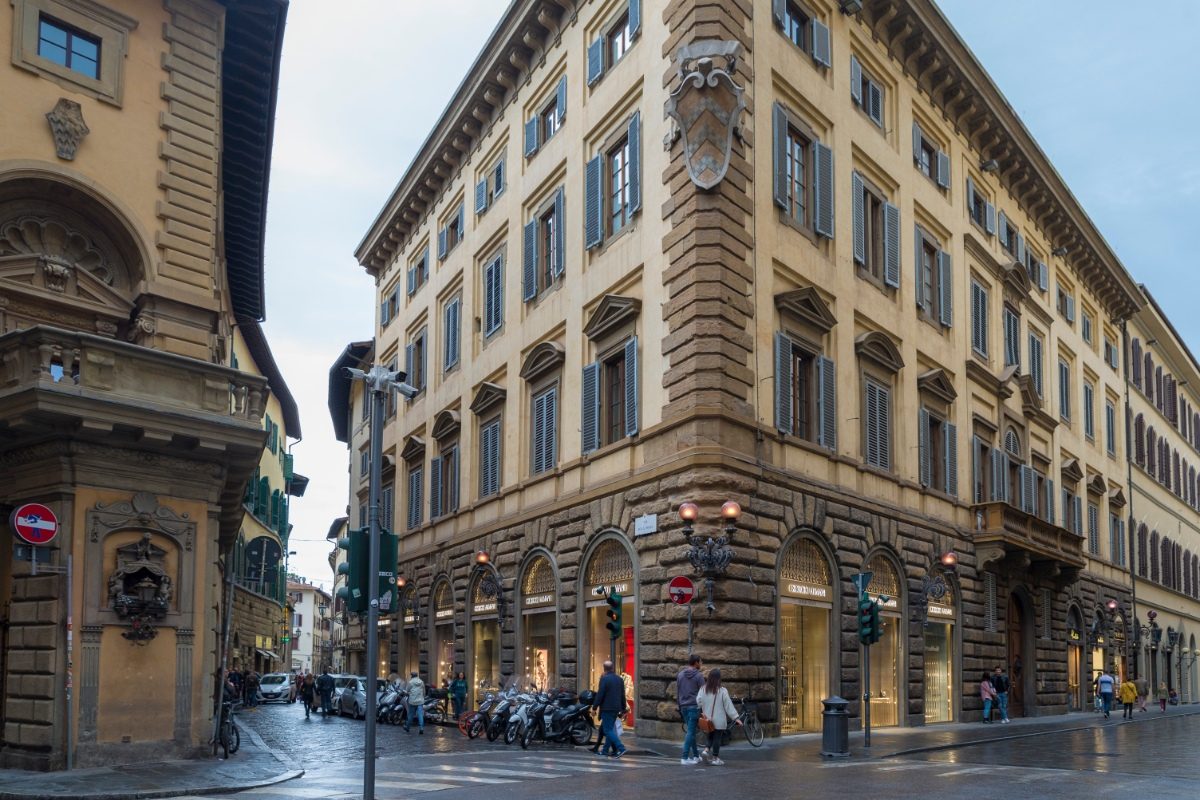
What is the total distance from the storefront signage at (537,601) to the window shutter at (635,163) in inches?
348

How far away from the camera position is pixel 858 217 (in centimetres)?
2764

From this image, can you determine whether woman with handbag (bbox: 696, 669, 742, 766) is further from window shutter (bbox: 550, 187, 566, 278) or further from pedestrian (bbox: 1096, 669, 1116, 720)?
pedestrian (bbox: 1096, 669, 1116, 720)

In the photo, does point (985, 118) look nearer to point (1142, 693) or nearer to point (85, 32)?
point (1142, 693)

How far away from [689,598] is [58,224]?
38.2 ft

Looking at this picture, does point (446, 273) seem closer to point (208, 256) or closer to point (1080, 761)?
point (208, 256)

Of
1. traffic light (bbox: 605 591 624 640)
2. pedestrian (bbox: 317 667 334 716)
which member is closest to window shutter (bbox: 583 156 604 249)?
traffic light (bbox: 605 591 624 640)

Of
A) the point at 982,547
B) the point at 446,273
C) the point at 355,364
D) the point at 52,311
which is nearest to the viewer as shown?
the point at 52,311

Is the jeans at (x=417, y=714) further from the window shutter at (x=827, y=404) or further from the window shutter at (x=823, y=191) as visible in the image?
the window shutter at (x=823, y=191)

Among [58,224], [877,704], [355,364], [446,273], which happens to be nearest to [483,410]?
[446,273]

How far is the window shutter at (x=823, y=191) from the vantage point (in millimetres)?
26016

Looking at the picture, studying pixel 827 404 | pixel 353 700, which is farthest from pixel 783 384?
pixel 353 700

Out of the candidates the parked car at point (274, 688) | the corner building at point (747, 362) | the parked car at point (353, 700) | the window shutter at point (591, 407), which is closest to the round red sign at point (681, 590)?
the corner building at point (747, 362)

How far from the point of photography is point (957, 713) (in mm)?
30031

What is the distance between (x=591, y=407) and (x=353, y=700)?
51.2ft
